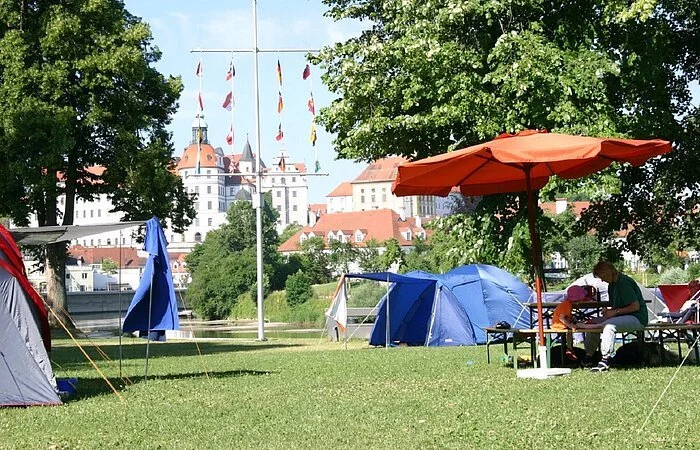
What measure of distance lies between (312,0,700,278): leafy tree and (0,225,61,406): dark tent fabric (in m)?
13.2

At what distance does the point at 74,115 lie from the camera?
31.2 metres

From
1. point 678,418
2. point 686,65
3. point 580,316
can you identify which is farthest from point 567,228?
point 678,418

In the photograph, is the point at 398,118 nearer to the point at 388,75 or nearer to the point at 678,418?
the point at 388,75

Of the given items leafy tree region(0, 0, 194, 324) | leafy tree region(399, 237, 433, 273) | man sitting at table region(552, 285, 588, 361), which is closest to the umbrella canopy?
man sitting at table region(552, 285, 588, 361)

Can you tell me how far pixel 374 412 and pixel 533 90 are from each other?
46.3 ft

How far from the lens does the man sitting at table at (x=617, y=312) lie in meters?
12.0

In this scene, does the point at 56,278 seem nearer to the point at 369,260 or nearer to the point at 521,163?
the point at 521,163

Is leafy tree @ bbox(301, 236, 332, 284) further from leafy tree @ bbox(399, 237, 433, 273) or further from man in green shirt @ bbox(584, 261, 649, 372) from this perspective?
man in green shirt @ bbox(584, 261, 649, 372)

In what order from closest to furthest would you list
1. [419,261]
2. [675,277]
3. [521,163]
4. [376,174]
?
[521,163], [675,277], [419,261], [376,174]

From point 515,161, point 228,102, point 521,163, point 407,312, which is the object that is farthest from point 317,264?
point 515,161

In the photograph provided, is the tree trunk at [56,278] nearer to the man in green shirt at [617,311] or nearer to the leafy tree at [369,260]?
the man in green shirt at [617,311]

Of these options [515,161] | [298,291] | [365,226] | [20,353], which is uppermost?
[365,226]

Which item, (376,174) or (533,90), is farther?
(376,174)

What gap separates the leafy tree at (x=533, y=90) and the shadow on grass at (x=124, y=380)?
989 cm
